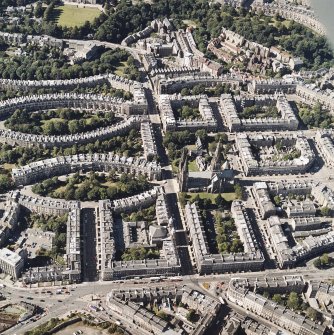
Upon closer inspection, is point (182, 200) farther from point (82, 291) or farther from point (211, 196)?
point (82, 291)

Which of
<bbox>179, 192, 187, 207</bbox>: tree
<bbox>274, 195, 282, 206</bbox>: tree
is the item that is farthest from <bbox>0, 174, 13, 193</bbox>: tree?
<bbox>274, 195, 282, 206</bbox>: tree

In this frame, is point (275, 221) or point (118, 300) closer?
point (118, 300)

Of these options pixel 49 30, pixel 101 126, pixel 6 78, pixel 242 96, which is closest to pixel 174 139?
pixel 101 126

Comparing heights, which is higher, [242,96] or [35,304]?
[242,96]

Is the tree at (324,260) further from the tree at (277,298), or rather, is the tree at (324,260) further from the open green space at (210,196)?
the open green space at (210,196)

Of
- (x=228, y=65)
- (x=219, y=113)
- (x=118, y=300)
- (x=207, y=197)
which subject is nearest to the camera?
(x=118, y=300)

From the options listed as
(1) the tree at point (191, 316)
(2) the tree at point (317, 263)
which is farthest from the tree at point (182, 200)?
(2) the tree at point (317, 263)

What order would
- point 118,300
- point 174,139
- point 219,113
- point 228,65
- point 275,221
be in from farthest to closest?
point 228,65 < point 219,113 < point 174,139 < point 275,221 < point 118,300

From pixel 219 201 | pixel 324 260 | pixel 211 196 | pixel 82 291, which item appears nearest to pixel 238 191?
pixel 219 201

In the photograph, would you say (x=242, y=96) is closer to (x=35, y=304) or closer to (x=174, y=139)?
(x=174, y=139)

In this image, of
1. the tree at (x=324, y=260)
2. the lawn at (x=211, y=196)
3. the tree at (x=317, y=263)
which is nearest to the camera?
the tree at (x=324, y=260)

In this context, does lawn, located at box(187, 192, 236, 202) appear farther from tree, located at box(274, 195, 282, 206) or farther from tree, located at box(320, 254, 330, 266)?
tree, located at box(320, 254, 330, 266)
